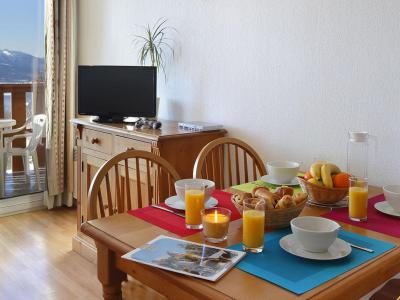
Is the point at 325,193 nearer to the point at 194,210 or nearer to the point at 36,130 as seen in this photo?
the point at 194,210

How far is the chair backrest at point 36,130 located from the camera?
12.4ft

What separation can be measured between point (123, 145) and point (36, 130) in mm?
1608

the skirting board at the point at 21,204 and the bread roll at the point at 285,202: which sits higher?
the bread roll at the point at 285,202

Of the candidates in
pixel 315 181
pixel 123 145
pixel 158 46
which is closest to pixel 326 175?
pixel 315 181

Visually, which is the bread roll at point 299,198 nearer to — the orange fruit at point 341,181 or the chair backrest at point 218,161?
the orange fruit at point 341,181

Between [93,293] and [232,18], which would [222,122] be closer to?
[232,18]

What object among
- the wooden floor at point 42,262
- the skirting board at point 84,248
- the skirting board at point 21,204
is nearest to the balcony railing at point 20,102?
the skirting board at point 21,204

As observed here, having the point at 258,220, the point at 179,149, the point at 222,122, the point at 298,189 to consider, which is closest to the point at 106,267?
the point at 258,220

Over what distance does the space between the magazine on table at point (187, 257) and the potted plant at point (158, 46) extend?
1.83 metres

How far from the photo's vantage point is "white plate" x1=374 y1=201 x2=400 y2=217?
4.78 feet

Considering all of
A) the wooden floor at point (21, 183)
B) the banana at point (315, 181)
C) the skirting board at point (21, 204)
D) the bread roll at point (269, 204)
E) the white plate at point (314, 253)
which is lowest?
the skirting board at point (21, 204)

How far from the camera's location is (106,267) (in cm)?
131

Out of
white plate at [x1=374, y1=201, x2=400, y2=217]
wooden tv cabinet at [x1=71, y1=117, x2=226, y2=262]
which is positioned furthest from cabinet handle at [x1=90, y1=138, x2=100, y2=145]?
white plate at [x1=374, y1=201, x2=400, y2=217]

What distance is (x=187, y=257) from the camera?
110 cm
